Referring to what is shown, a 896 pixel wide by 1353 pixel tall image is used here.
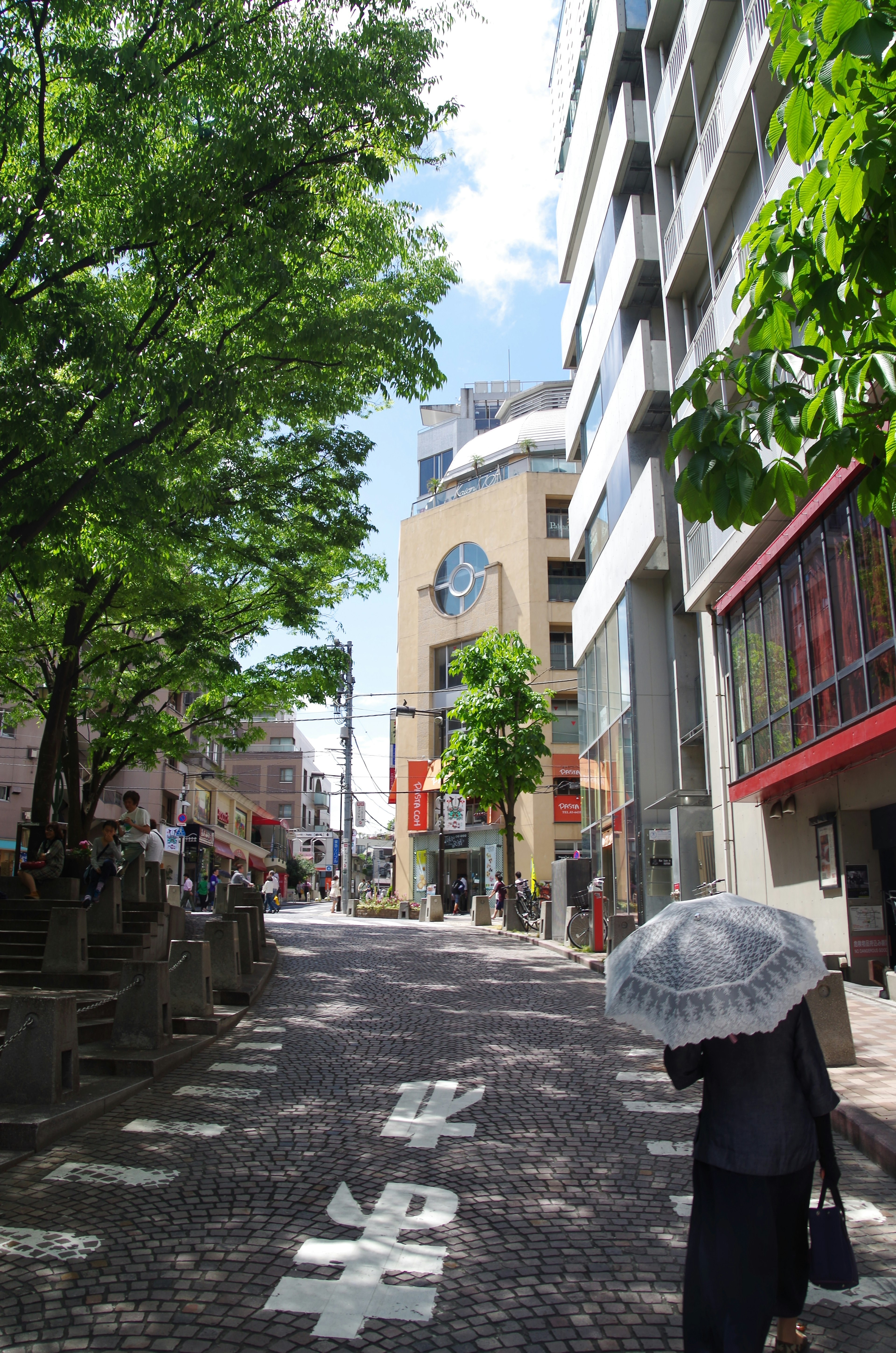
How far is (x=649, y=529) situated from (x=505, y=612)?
1167 inches

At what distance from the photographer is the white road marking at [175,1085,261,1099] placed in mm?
7531

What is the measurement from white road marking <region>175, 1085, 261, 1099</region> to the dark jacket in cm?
497

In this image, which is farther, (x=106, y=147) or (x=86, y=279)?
(x=86, y=279)

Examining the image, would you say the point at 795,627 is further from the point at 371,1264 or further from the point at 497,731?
the point at 497,731

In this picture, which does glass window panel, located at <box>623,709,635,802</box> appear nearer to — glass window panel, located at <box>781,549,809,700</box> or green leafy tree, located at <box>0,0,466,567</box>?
glass window panel, located at <box>781,549,809,700</box>

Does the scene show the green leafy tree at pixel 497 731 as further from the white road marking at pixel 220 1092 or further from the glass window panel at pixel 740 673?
the white road marking at pixel 220 1092

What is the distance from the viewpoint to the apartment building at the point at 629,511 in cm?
2309

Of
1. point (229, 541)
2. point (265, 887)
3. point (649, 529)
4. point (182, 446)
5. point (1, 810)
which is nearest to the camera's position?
point (182, 446)

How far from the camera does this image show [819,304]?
4.27 m

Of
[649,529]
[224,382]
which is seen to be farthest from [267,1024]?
[649,529]

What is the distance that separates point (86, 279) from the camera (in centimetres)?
1175

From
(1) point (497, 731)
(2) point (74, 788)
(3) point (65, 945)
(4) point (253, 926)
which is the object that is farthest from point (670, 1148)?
(1) point (497, 731)

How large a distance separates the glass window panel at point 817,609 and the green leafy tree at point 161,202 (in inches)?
249

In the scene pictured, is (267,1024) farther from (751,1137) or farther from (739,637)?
(739,637)
